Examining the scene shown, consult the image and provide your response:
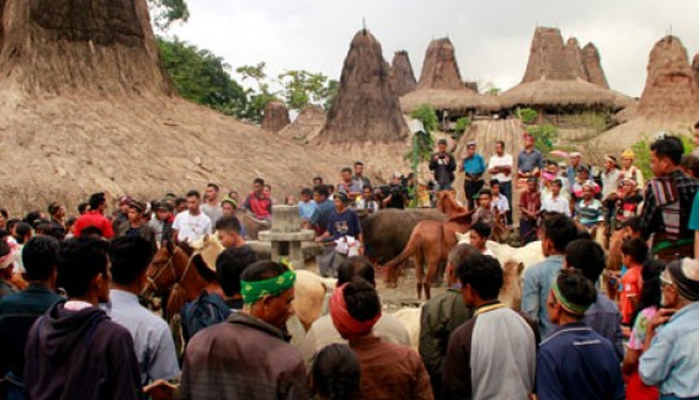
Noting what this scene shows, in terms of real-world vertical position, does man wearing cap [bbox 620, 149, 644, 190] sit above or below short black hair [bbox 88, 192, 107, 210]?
above

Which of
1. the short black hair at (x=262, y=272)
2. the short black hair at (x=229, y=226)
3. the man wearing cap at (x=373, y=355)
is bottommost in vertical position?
the man wearing cap at (x=373, y=355)

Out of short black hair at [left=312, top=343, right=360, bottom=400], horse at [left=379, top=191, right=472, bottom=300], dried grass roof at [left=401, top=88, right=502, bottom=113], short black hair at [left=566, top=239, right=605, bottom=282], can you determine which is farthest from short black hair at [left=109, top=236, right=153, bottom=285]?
dried grass roof at [left=401, top=88, right=502, bottom=113]

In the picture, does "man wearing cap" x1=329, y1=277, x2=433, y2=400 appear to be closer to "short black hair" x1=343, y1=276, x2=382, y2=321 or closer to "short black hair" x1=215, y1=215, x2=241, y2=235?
"short black hair" x1=343, y1=276, x2=382, y2=321

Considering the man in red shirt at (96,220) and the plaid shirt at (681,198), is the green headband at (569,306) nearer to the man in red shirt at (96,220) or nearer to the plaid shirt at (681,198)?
the plaid shirt at (681,198)

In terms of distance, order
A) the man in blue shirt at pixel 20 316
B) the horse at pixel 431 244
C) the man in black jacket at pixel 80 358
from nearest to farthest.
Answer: the man in black jacket at pixel 80 358 → the man in blue shirt at pixel 20 316 → the horse at pixel 431 244

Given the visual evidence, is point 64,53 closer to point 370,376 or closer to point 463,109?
point 370,376

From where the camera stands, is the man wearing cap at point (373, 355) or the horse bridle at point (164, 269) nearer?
the man wearing cap at point (373, 355)

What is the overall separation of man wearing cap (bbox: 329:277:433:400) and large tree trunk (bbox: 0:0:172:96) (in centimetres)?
1875

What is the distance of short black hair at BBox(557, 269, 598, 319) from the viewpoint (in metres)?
4.00

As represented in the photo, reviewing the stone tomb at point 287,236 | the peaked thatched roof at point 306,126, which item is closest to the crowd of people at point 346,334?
the stone tomb at point 287,236

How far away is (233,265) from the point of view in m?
4.50

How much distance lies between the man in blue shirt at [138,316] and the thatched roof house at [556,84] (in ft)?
123

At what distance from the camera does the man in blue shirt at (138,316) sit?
4.05 m

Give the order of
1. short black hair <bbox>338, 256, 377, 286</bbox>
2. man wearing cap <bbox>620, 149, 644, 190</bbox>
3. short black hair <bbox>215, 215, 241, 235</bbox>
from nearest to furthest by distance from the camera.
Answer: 1. short black hair <bbox>338, 256, 377, 286</bbox>
2. short black hair <bbox>215, 215, 241, 235</bbox>
3. man wearing cap <bbox>620, 149, 644, 190</bbox>
